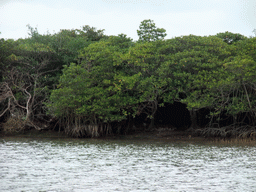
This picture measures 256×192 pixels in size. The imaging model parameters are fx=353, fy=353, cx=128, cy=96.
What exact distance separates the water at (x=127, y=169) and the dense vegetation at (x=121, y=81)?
251 inches

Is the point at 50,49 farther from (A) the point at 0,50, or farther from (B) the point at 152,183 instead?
(B) the point at 152,183

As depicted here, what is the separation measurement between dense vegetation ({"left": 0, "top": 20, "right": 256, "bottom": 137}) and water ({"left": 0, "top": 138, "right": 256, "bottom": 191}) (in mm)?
6372

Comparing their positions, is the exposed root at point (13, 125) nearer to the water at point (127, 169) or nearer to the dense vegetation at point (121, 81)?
the dense vegetation at point (121, 81)

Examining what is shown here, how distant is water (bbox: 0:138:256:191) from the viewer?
11.4 meters

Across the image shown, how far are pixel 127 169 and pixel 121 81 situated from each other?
1358cm

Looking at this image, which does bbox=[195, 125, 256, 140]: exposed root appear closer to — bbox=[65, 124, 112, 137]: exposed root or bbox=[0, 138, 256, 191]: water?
bbox=[0, 138, 256, 191]: water

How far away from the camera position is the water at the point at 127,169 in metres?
11.4

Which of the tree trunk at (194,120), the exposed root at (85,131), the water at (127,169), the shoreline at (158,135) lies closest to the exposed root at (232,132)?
the shoreline at (158,135)

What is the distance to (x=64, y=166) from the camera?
15.2 metres

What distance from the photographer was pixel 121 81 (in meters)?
27.5

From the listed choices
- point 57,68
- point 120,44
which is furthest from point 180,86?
point 57,68

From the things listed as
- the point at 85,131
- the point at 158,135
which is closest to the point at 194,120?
the point at 158,135

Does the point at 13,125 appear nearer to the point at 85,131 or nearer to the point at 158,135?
the point at 85,131

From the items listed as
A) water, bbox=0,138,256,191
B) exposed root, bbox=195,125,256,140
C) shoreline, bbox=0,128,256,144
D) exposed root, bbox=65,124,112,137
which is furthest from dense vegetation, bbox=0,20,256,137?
water, bbox=0,138,256,191
